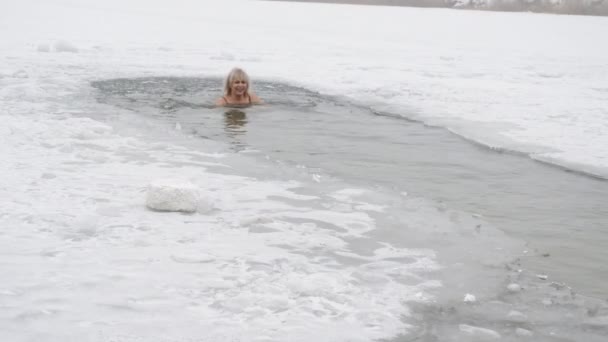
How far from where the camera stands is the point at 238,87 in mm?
10352

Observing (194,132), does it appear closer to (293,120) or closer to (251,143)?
(251,143)

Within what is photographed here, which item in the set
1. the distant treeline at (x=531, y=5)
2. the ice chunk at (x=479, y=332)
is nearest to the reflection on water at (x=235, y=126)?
the ice chunk at (x=479, y=332)

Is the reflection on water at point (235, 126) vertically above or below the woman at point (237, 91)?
below

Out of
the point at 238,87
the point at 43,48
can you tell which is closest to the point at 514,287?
the point at 238,87

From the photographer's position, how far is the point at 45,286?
3398 millimetres

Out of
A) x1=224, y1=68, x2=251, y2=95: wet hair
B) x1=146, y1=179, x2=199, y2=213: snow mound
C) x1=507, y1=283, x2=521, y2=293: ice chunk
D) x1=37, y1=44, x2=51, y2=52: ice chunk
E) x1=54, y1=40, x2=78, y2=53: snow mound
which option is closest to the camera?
x1=507, y1=283, x2=521, y2=293: ice chunk

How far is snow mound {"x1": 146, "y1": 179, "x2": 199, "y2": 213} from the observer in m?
4.69

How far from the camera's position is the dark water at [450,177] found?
354 cm

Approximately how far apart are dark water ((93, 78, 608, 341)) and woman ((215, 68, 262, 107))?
0.21m

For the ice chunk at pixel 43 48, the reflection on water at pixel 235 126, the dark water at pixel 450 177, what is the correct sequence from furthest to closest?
the ice chunk at pixel 43 48, the reflection on water at pixel 235 126, the dark water at pixel 450 177

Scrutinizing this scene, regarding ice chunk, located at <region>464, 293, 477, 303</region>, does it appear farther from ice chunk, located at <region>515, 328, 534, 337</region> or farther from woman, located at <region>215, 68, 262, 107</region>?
woman, located at <region>215, 68, 262, 107</region>

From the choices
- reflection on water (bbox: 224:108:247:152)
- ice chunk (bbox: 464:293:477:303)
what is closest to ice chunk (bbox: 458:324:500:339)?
ice chunk (bbox: 464:293:477:303)

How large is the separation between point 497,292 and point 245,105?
7.15 m

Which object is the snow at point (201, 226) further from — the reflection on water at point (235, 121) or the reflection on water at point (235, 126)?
the reflection on water at point (235, 121)
